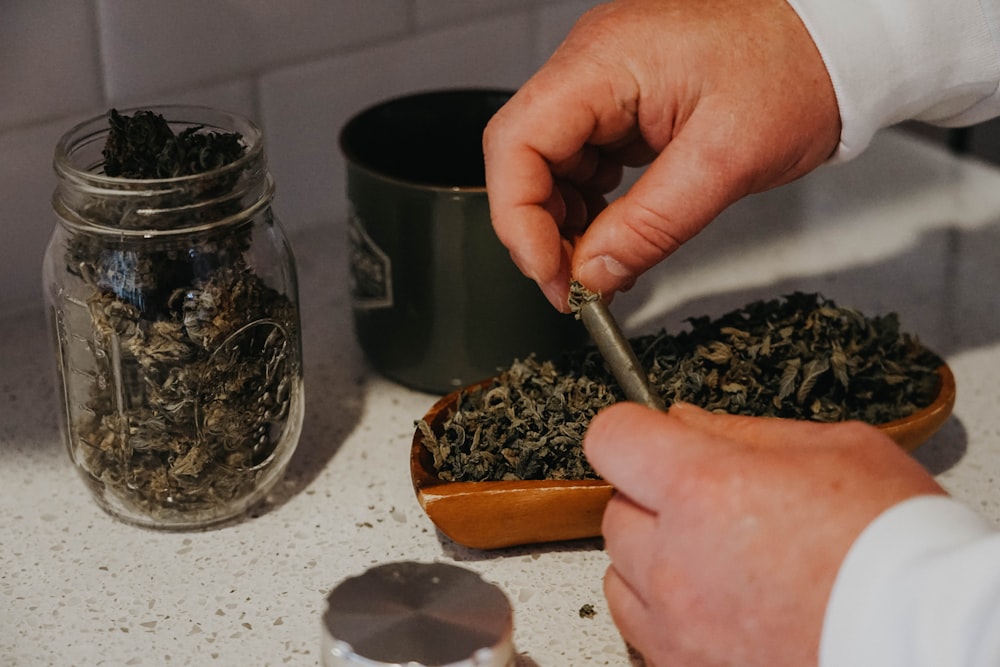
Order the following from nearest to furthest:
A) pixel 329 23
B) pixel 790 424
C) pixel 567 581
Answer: pixel 790 424, pixel 567 581, pixel 329 23

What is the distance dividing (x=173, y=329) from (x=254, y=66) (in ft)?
1.46

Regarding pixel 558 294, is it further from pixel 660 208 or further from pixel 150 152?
pixel 150 152

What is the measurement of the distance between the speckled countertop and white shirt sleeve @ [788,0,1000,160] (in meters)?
0.24

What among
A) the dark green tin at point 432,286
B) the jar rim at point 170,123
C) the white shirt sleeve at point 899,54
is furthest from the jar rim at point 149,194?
the white shirt sleeve at point 899,54

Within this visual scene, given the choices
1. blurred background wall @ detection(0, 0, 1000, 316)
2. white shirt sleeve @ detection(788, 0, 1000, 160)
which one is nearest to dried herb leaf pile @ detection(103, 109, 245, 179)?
blurred background wall @ detection(0, 0, 1000, 316)

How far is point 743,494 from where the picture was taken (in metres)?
0.55

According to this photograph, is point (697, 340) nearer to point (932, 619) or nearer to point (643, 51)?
point (643, 51)

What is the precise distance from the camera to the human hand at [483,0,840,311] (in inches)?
29.5

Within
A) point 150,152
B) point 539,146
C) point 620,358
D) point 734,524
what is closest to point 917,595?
point 734,524

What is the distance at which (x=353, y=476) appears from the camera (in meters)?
0.84

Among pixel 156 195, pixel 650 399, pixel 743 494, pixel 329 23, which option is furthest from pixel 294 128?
pixel 743 494

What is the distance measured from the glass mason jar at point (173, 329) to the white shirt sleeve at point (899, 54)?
39 centimetres

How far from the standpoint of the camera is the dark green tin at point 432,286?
84cm

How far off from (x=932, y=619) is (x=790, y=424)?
0.45 ft
